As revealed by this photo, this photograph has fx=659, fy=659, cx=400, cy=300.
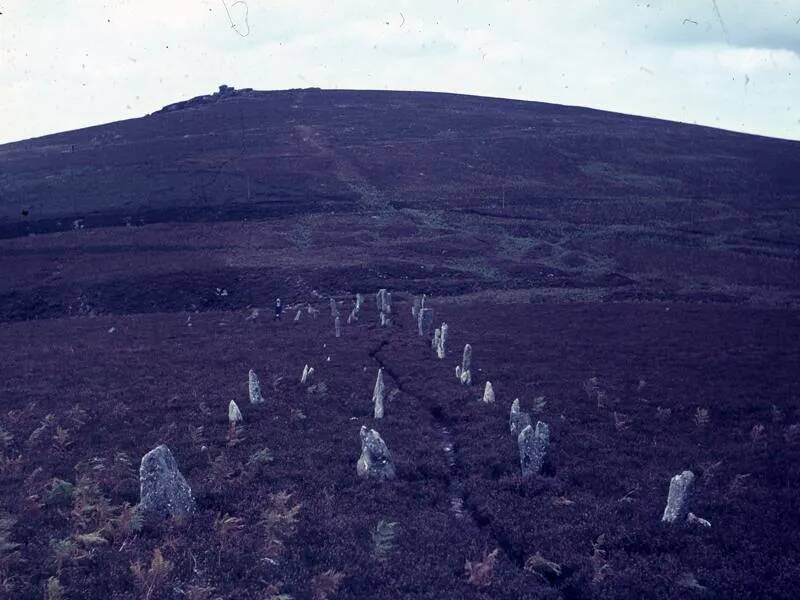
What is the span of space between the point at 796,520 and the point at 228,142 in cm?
10787

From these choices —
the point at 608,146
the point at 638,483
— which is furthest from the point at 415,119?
the point at 638,483

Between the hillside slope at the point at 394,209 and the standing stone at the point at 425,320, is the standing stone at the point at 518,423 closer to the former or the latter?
the standing stone at the point at 425,320

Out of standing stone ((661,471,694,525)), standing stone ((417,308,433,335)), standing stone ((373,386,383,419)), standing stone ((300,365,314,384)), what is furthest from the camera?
standing stone ((417,308,433,335))

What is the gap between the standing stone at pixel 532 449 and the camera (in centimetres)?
1611

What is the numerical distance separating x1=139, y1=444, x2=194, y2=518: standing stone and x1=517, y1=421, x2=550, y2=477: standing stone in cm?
781

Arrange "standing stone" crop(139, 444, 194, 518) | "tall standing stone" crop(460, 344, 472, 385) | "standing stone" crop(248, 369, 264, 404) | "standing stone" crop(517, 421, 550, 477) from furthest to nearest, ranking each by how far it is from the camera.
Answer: "tall standing stone" crop(460, 344, 472, 385) → "standing stone" crop(248, 369, 264, 404) → "standing stone" crop(517, 421, 550, 477) → "standing stone" crop(139, 444, 194, 518)

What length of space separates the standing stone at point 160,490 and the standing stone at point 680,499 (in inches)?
379

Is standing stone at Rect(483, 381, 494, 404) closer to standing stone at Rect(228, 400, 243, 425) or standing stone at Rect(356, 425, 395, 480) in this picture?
standing stone at Rect(356, 425, 395, 480)

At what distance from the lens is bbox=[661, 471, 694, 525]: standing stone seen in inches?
523

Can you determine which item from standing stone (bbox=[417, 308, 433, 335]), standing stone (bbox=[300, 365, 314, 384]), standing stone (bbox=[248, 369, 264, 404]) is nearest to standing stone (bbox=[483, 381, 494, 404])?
standing stone (bbox=[300, 365, 314, 384])

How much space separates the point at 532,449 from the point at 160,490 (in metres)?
8.62

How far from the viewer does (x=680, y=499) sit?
13281 mm

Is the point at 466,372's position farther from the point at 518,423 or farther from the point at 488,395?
the point at 518,423

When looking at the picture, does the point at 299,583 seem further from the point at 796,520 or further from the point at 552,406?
the point at 552,406
